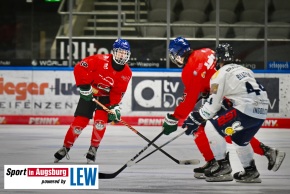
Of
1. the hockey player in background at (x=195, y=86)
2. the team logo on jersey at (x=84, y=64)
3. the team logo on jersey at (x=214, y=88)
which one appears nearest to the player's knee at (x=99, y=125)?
the team logo on jersey at (x=84, y=64)

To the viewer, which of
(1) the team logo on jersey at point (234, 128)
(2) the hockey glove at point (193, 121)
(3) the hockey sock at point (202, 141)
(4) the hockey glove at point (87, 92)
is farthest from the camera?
(4) the hockey glove at point (87, 92)

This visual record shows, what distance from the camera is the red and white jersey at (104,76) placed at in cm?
991

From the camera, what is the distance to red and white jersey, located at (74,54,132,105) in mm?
9906

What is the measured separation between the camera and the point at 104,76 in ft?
32.7

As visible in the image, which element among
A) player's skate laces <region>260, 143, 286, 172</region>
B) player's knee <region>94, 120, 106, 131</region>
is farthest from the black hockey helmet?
player's knee <region>94, 120, 106, 131</region>

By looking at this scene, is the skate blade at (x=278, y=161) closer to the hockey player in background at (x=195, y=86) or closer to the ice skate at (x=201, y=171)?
the hockey player in background at (x=195, y=86)

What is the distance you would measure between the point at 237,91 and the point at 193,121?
1.92ft

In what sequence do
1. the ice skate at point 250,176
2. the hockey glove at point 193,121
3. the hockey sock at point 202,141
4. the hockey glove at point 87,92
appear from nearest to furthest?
the ice skate at point 250,176 → the hockey glove at point 193,121 → the hockey sock at point 202,141 → the hockey glove at point 87,92

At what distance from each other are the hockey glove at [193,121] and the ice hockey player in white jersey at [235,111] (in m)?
0.08

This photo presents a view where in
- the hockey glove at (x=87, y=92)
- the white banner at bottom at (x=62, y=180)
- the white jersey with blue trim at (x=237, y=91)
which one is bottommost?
the white banner at bottom at (x=62, y=180)

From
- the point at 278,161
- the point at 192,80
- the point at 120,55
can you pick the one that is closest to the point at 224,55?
the point at 192,80

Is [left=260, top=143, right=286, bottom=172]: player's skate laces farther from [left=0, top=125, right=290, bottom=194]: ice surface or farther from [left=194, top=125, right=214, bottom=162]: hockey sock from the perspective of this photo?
[left=194, top=125, right=214, bottom=162]: hockey sock

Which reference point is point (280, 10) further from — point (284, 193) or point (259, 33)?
point (284, 193)

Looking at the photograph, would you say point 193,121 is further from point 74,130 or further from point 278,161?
point 74,130
